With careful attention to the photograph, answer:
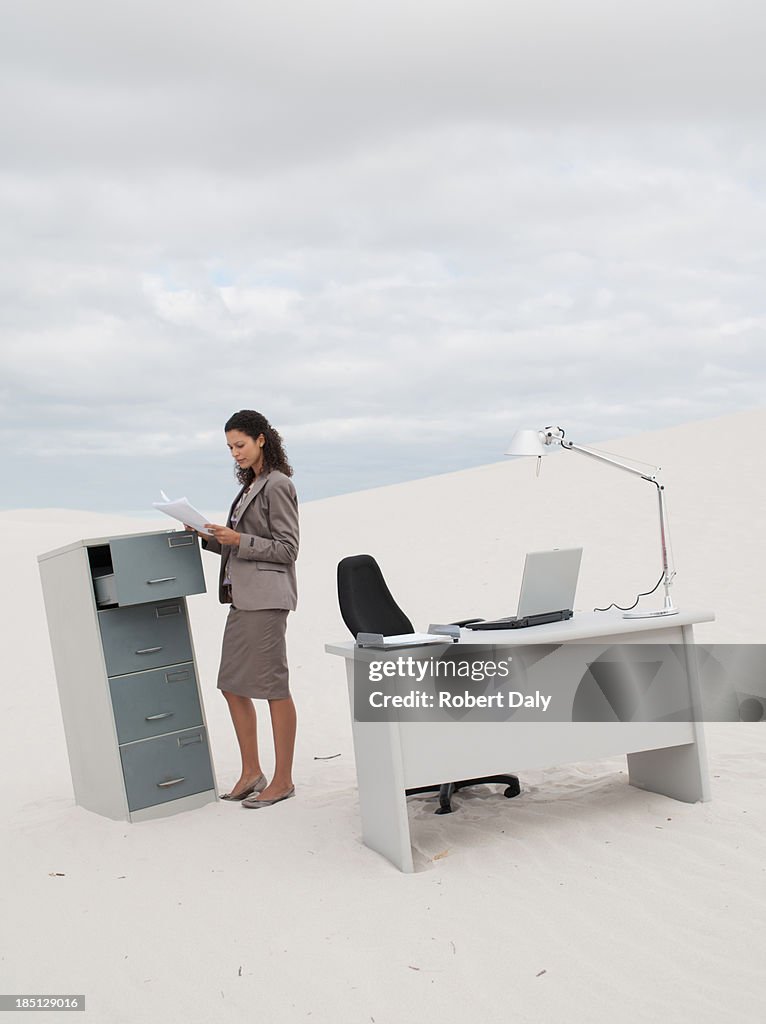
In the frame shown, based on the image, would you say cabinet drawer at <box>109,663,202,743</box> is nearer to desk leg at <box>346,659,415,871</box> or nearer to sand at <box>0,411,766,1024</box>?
sand at <box>0,411,766,1024</box>

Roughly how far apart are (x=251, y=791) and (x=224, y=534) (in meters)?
1.57

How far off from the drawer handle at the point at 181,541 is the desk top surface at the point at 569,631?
1.05 m

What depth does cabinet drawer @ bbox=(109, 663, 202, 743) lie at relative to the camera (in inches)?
211

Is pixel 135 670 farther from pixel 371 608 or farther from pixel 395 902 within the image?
pixel 395 902

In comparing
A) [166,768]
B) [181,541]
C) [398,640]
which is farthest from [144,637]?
[398,640]

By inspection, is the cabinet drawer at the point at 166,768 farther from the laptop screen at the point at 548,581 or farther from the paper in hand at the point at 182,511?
the laptop screen at the point at 548,581

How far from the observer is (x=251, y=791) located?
565 centimetres

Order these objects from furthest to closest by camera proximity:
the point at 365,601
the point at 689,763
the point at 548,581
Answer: the point at 365,601
the point at 689,763
the point at 548,581

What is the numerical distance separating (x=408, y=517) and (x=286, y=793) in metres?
13.1

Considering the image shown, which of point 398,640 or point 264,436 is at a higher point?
point 264,436

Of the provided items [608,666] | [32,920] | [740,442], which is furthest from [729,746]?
[740,442]

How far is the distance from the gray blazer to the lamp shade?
47.6 inches

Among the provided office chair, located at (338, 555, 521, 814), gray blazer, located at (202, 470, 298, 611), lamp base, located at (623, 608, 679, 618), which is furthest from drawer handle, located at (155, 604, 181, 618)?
lamp base, located at (623, 608, 679, 618)

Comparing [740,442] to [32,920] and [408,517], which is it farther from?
[32,920]
